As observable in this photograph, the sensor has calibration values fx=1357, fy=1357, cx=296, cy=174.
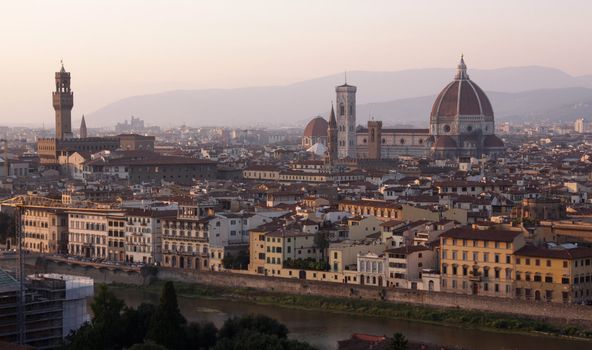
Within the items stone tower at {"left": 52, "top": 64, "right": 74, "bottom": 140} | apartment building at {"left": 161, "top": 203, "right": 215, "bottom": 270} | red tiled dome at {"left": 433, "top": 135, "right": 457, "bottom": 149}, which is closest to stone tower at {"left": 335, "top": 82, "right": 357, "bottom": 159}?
red tiled dome at {"left": 433, "top": 135, "right": 457, "bottom": 149}

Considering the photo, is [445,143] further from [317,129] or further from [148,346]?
[148,346]

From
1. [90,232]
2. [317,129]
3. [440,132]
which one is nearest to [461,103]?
[440,132]

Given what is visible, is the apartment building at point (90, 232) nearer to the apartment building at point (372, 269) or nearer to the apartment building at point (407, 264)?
the apartment building at point (372, 269)

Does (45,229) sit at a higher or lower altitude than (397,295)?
higher

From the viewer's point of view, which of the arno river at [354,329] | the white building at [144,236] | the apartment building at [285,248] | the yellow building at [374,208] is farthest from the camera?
the yellow building at [374,208]

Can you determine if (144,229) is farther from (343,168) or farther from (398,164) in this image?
(398,164)

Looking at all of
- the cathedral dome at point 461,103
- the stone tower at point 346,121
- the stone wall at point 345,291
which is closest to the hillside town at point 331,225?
the stone wall at point 345,291

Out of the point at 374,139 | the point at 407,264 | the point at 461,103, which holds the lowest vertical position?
the point at 407,264

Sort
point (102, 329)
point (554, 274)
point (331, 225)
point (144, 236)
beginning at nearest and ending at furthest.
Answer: point (102, 329) → point (554, 274) → point (331, 225) → point (144, 236)
